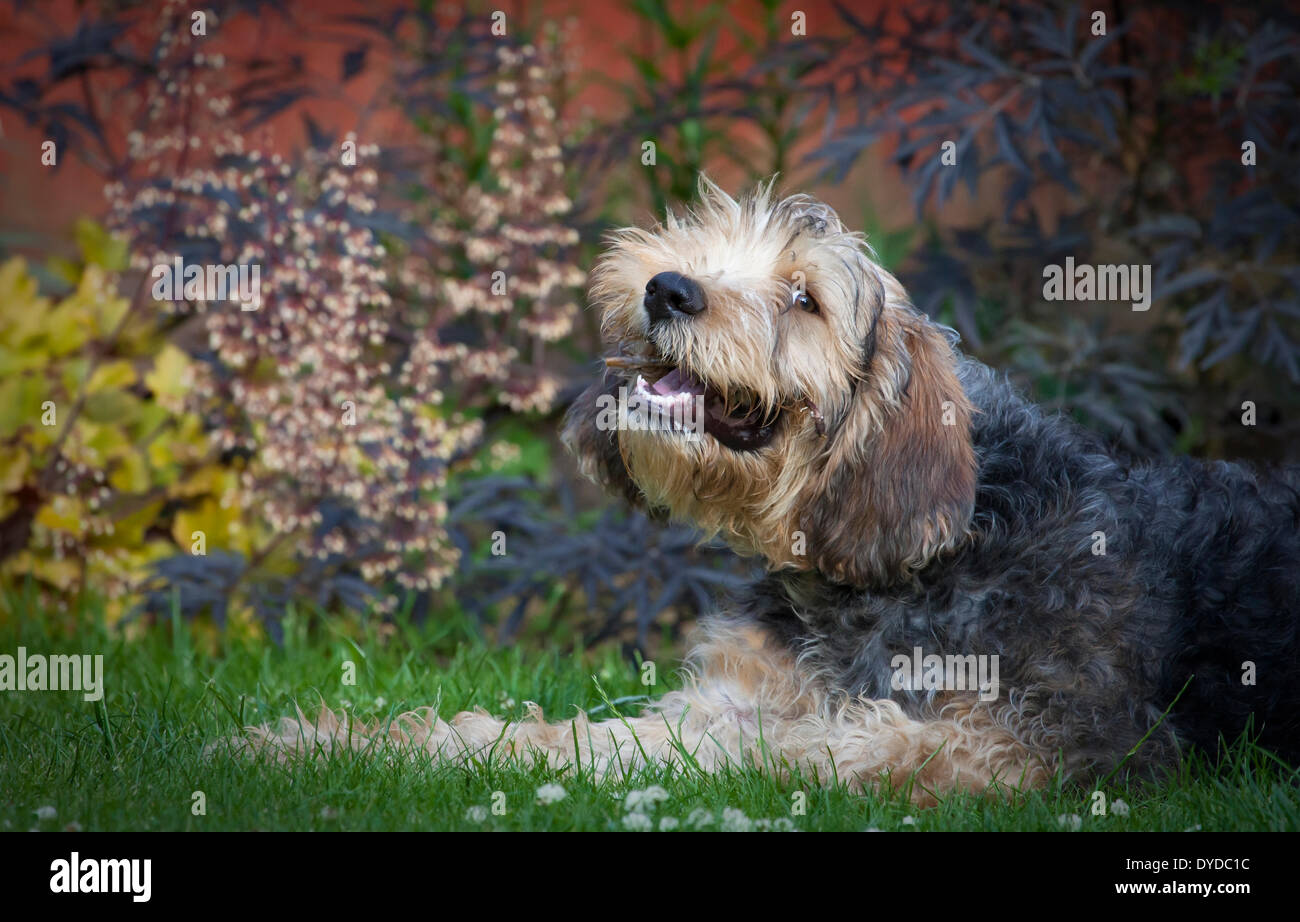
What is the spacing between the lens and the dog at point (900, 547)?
3.44 m

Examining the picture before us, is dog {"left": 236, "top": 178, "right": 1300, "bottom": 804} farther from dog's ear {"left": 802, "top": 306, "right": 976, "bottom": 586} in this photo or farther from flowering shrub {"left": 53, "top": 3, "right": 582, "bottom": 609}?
flowering shrub {"left": 53, "top": 3, "right": 582, "bottom": 609}

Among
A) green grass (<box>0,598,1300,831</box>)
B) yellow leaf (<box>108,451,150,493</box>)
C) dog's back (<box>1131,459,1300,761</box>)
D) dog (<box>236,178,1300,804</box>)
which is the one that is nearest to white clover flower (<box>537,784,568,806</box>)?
green grass (<box>0,598,1300,831</box>)

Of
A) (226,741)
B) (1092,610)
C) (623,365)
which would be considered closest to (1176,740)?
(1092,610)

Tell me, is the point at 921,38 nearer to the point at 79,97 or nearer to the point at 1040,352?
the point at 1040,352

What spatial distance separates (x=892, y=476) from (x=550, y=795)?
47.0 inches

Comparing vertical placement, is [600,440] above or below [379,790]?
above

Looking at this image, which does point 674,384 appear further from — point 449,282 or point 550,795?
point 449,282

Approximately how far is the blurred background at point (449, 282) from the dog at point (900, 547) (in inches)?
61.8

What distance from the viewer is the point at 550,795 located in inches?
129

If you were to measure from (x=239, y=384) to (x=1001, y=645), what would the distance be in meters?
3.21

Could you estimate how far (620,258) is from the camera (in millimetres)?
3695

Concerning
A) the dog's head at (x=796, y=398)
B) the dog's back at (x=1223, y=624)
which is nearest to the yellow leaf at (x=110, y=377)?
the dog's head at (x=796, y=398)

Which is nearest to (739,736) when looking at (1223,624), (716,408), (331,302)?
(716,408)

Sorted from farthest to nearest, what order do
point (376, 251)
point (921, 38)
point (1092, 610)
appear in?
point (921, 38)
point (376, 251)
point (1092, 610)
